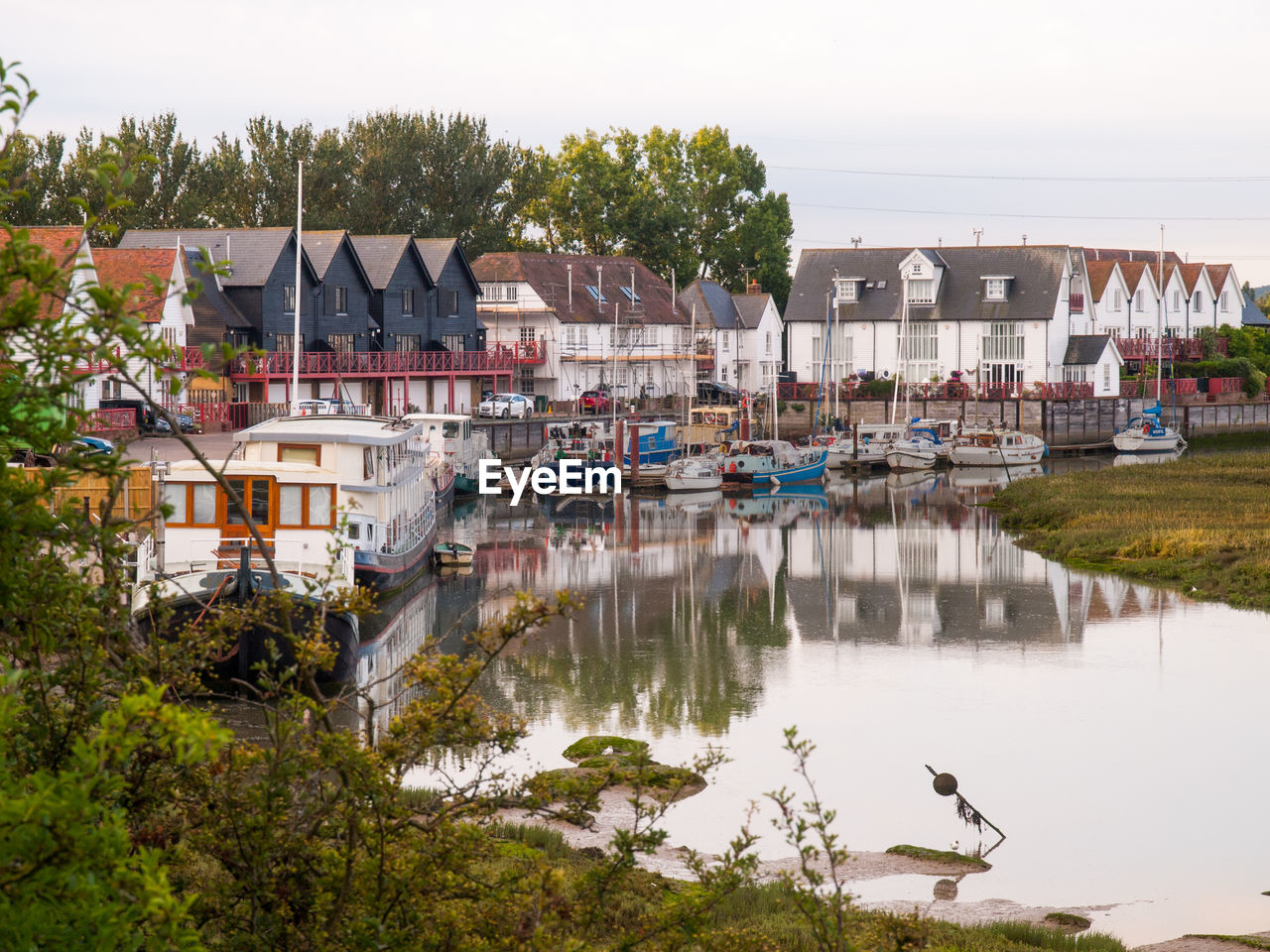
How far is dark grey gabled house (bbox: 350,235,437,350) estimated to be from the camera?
7206 centimetres

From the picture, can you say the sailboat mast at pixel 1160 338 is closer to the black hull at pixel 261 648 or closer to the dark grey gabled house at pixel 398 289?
the dark grey gabled house at pixel 398 289

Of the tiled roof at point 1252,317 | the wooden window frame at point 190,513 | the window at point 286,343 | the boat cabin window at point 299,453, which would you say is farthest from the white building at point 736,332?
the wooden window frame at point 190,513

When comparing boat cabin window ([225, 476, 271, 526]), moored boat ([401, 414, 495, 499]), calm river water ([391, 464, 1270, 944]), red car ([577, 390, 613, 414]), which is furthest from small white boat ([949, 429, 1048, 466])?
boat cabin window ([225, 476, 271, 526])

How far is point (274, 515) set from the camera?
25.3 m

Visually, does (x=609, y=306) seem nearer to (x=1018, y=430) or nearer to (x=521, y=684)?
(x=1018, y=430)

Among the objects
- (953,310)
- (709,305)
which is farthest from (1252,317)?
(709,305)

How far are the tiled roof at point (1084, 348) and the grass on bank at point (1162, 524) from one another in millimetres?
29457

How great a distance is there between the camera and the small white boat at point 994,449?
70562 millimetres

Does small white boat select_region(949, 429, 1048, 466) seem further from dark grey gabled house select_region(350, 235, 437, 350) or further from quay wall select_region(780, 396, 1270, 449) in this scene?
dark grey gabled house select_region(350, 235, 437, 350)

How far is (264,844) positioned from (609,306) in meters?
79.1

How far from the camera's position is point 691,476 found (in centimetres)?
5741

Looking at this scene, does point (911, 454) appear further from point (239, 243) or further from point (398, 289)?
point (239, 243)

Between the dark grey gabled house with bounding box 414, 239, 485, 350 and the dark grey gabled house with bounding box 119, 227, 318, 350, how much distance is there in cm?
889

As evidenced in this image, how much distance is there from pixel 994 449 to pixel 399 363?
2914cm
